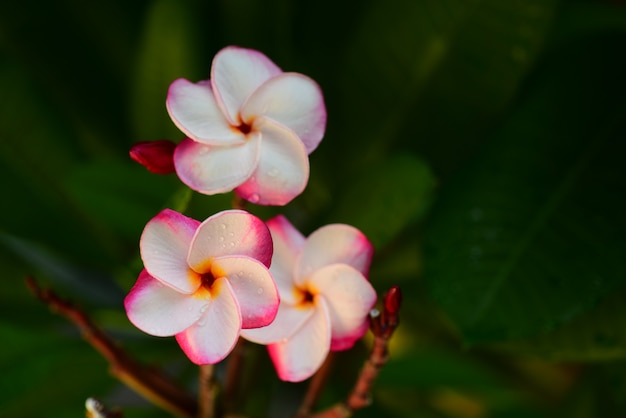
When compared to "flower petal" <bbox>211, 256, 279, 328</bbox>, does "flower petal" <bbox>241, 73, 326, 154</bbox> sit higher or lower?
higher

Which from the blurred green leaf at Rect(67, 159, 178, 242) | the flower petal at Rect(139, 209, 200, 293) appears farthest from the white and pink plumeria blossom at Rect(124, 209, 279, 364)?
the blurred green leaf at Rect(67, 159, 178, 242)

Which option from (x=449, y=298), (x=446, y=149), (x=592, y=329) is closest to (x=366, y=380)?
(x=449, y=298)

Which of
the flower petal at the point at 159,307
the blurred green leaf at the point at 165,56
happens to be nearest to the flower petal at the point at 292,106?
the flower petal at the point at 159,307

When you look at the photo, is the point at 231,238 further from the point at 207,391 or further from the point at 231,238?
the point at 207,391

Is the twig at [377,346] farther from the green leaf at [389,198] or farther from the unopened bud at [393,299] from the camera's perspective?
the green leaf at [389,198]

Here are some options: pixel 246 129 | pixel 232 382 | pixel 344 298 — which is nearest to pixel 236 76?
pixel 246 129

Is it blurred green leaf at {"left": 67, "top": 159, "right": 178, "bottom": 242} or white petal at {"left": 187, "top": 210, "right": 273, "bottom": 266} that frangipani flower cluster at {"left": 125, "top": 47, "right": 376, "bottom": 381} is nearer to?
white petal at {"left": 187, "top": 210, "right": 273, "bottom": 266}
